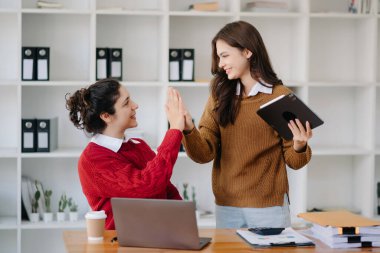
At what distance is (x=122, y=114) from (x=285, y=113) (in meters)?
0.65

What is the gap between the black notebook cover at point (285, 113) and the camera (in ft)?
9.34

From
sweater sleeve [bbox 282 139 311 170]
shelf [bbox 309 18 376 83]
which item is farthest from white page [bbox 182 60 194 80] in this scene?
sweater sleeve [bbox 282 139 311 170]

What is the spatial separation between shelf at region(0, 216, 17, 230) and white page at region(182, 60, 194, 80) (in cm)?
140

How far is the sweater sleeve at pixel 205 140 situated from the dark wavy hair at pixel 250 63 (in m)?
0.05

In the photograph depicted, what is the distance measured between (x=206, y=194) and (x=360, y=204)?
3.47ft

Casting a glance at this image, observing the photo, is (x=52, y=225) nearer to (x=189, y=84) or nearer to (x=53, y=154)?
(x=53, y=154)

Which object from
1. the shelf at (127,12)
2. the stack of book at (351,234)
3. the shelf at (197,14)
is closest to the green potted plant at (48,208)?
the shelf at (127,12)

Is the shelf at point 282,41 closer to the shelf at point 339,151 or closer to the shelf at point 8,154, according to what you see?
the shelf at point 339,151

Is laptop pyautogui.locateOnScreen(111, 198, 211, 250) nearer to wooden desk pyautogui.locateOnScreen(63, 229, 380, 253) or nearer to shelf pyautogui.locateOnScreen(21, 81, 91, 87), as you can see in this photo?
wooden desk pyautogui.locateOnScreen(63, 229, 380, 253)

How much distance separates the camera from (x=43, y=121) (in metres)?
4.60

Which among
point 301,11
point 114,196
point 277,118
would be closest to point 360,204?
point 301,11

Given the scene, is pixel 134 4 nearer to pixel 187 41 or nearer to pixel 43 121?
pixel 187 41

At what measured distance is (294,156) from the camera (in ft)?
10.1

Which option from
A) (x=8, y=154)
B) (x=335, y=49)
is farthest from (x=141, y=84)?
(x=335, y=49)
